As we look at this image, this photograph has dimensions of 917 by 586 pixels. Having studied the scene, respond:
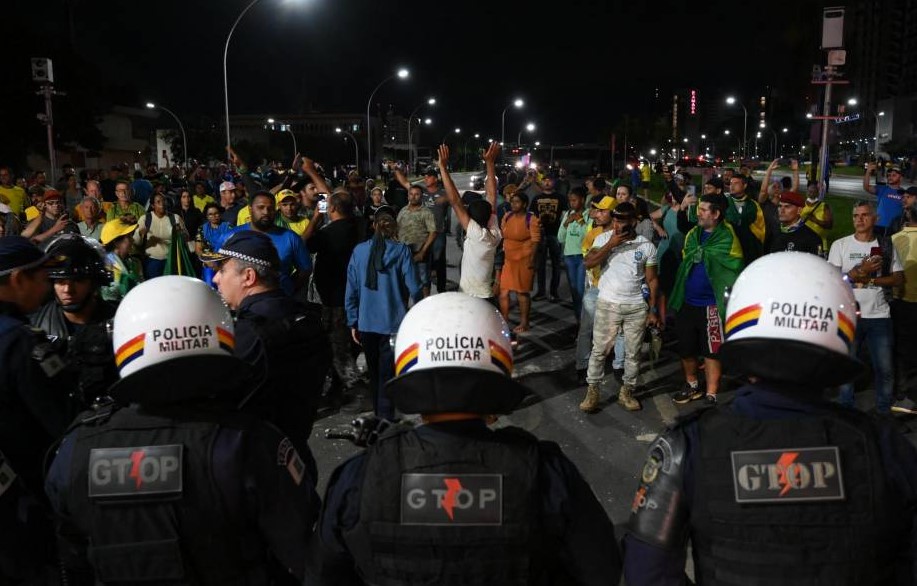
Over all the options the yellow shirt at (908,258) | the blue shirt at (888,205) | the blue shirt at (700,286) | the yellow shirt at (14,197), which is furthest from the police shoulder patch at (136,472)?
the yellow shirt at (14,197)

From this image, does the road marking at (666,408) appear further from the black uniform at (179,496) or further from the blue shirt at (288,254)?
the black uniform at (179,496)

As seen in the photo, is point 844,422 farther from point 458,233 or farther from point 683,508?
point 458,233

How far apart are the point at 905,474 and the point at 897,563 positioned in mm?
256

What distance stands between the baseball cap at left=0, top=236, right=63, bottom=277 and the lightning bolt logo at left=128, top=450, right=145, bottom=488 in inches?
62.6

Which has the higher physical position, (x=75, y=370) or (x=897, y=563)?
(x=75, y=370)

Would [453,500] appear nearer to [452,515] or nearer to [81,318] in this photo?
[452,515]

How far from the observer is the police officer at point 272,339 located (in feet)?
10.6

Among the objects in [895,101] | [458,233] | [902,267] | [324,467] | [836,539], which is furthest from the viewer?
[895,101]

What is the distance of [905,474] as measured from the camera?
1.99 metres

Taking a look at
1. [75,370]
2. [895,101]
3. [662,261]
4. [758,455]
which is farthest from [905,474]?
[895,101]

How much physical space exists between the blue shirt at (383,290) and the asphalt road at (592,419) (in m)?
0.98

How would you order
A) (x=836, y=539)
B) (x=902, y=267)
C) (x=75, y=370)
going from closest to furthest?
(x=836, y=539), (x=75, y=370), (x=902, y=267)

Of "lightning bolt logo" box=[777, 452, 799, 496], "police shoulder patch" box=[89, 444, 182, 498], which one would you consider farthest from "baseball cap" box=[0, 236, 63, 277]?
"lightning bolt logo" box=[777, 452, 799, 496]

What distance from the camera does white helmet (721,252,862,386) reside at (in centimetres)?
207
